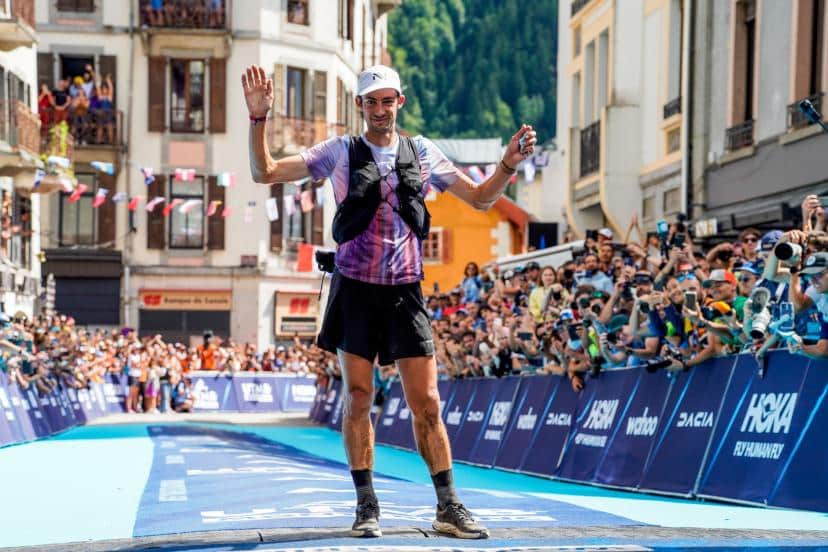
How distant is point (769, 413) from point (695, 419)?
150cm

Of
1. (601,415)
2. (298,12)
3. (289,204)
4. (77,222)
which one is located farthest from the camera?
(298,12)

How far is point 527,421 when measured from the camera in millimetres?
17641

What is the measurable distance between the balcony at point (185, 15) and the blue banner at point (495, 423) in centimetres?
3235

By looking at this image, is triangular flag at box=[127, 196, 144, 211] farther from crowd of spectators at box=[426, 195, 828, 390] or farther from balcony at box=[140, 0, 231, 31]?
crowd of spectators at box=[426, 195, 828, 390]

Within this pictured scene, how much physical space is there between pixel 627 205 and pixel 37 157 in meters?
14.2

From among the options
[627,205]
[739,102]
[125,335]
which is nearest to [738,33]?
[739,102]

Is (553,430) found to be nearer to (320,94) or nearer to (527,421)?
(527,421)

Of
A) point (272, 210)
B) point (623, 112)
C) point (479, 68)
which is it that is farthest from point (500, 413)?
point (479, 68)

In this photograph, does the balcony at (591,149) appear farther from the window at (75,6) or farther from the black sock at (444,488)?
the black sock at (444,488)

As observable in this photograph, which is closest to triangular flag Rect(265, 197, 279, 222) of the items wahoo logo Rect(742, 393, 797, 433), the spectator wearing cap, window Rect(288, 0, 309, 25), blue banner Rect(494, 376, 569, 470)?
window Rect(288, 0, 309, 25)

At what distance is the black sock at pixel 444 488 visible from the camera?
7.47m

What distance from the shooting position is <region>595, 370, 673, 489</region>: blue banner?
13578 millimetres

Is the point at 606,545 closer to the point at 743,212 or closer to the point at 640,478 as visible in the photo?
the point at 640,478

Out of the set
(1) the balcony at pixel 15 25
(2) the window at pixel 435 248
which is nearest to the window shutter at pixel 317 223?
(1) the balcony at pixel 15 25
